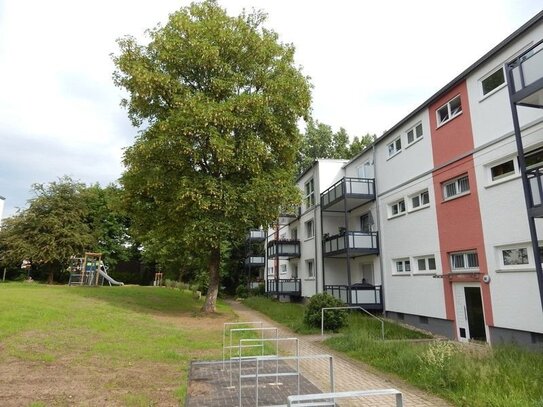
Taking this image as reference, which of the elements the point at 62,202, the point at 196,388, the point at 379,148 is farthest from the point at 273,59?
the point at 62,202

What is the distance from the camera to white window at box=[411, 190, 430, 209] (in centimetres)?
1648

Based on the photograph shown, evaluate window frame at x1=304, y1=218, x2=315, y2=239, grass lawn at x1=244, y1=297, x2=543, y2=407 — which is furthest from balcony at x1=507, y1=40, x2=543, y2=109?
window frame at x1=304, y1=218, x2=315, y2=239

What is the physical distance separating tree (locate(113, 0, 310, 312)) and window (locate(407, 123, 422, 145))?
4.96 meters

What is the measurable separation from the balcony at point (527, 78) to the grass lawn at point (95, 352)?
999cm

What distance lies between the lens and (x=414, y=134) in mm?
17438

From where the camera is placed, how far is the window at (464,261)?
1362 centimetres

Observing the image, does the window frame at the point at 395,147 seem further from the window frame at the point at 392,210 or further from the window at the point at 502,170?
the window at the point at 502,170

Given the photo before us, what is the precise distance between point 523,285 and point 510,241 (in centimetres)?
130

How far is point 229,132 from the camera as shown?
17.3 meters

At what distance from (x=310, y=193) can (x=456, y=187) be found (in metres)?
13.4

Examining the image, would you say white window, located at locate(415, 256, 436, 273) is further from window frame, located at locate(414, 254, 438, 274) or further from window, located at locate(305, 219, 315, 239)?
window, located at locate(305, 219, 315, 239)

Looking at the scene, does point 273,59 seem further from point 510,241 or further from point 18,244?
point 18,244

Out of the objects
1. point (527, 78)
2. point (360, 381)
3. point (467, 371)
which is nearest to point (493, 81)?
point (527, 78)

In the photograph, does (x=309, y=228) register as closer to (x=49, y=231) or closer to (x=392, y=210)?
(x=392, y=210)
